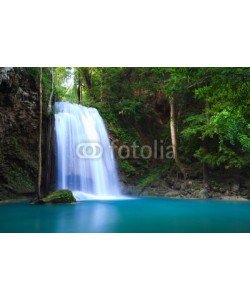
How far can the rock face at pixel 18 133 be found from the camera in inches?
461

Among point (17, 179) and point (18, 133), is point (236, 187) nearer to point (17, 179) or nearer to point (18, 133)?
point (17, 179)

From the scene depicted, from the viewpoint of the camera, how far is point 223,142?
1431 cm

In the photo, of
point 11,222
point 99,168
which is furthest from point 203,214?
point 99,168

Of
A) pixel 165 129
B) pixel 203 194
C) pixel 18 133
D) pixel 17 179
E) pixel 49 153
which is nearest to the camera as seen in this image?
pixel 17 179

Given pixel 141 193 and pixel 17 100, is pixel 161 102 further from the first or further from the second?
pixel 17 100

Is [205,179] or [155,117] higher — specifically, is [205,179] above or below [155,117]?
below

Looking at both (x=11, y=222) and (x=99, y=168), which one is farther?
(x=99, y=168)

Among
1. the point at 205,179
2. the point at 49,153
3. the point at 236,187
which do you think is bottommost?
the point at 236,187

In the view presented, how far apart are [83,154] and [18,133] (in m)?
3.43

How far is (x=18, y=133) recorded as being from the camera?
488 inches

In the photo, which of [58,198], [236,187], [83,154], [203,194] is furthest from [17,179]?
[236,187]

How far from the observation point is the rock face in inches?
461

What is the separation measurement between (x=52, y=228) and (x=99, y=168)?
340 inches

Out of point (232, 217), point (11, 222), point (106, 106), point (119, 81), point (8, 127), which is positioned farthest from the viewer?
point (119, 81)
